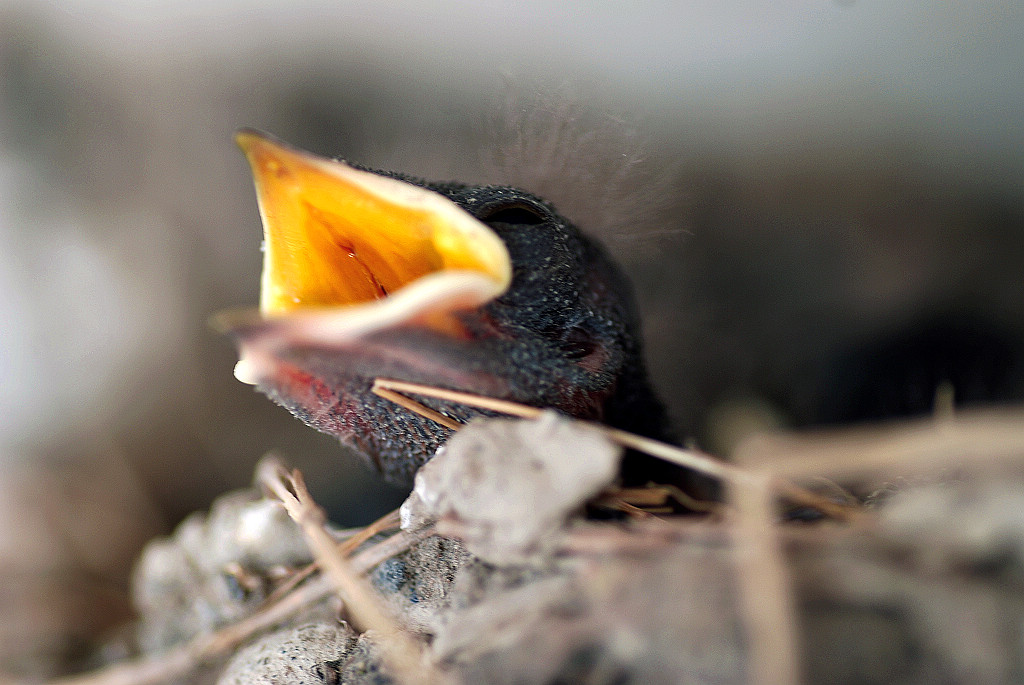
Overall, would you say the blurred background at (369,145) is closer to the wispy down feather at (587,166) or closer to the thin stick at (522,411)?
the wispy down feather at (587,166)

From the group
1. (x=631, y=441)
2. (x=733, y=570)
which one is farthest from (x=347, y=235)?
(x=733, y=570)

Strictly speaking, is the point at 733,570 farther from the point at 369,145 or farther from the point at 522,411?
the point at 369,145

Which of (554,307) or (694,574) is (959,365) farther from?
(694,574)

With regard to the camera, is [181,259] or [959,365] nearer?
[959,365]

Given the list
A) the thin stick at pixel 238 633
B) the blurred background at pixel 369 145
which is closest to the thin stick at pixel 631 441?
the thin stick at pixel 238 633

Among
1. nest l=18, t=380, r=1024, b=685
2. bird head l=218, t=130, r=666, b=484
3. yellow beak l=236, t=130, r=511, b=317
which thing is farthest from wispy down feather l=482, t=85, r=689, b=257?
nest l=18, t=380, r=1024, b=685

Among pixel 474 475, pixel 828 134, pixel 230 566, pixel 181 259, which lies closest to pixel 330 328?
pixel 474 475
